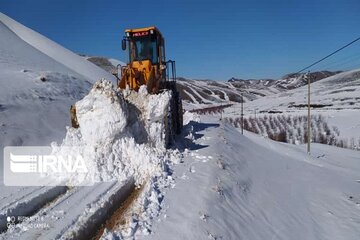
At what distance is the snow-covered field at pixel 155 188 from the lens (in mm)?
6840

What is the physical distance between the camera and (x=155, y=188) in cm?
841

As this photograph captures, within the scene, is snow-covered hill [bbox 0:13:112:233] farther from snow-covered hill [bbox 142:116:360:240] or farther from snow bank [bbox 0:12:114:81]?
snow bank [bbox 0:12:114:81]

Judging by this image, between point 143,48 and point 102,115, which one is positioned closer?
point 102,115

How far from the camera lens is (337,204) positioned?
41.1 ft

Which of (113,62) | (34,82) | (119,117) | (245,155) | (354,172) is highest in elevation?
(113,62)

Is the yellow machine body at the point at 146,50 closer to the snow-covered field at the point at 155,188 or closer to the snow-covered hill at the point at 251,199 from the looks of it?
the snow-covered field at the point at 155,188

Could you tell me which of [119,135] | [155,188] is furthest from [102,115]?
[155,188]

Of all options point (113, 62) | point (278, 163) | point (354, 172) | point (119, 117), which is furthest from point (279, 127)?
point (113, 62)

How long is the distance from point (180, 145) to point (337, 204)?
5.53 metres

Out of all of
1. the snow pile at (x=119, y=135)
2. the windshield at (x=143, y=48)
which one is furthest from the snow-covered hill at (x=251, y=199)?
the windshield at (x=143, y=48)

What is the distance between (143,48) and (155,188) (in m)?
6.90

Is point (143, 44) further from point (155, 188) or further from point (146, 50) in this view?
point (155, 188)

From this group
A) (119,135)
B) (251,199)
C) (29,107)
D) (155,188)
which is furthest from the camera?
(29,107)

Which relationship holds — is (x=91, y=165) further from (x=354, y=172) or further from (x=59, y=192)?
(x=354, y=172)
